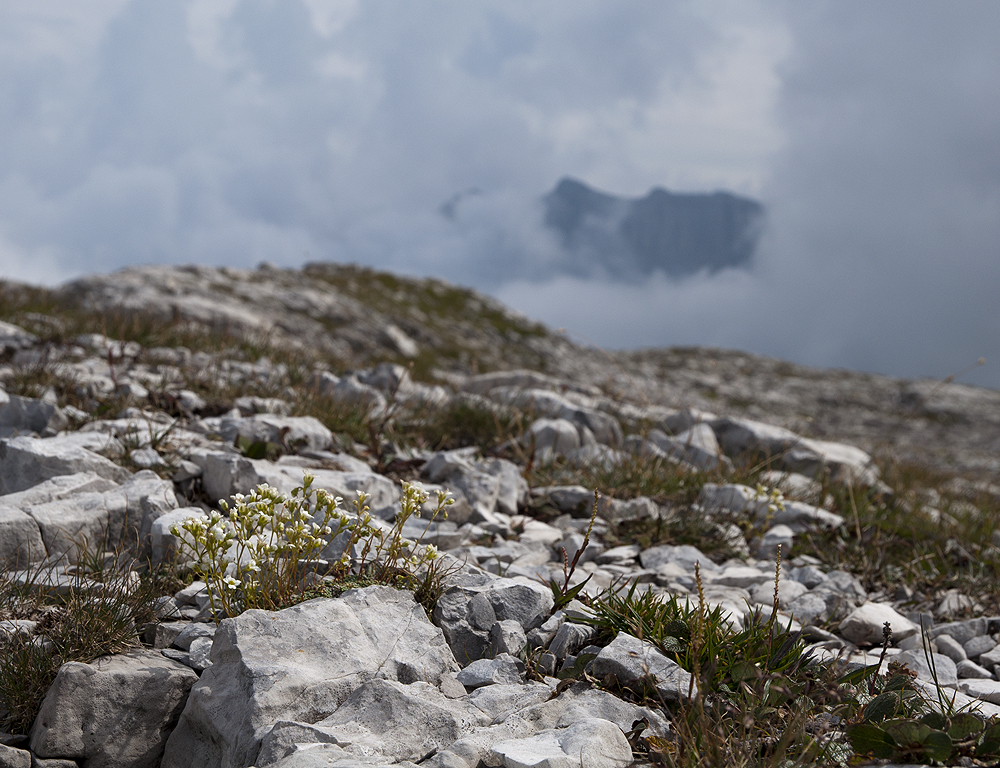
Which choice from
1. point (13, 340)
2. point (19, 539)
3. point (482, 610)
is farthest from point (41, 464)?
point (13, 340)

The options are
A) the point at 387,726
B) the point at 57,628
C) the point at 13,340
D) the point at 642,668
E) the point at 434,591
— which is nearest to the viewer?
the point at 387,726

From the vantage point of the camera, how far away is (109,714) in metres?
2.53

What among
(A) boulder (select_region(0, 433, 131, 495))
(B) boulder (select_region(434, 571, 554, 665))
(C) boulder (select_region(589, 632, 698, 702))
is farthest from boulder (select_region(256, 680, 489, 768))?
(A) boulder (select_region(0, 433, 131, 495))

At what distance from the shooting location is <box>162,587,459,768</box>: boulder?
7.72ft

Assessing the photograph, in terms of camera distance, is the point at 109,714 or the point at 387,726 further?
the point at 109,714

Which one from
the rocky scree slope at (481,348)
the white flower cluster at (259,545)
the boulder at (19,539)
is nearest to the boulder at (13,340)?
the rocky scree slope at (481,348)

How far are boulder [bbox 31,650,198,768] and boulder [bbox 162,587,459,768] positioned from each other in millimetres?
110

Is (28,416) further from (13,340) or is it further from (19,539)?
(13,340)

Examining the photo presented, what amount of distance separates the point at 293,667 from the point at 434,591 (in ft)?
3.04

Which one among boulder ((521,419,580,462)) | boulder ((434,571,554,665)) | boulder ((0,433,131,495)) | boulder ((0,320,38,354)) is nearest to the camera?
boulder ((434,571,554,665))

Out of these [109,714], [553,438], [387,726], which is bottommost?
[109,714]

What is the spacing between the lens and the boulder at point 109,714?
248 centimetres

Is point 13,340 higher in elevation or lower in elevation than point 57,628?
higher

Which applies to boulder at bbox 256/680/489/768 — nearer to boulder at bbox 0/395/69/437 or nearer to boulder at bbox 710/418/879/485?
boulder at bbox 0/395/69/437
